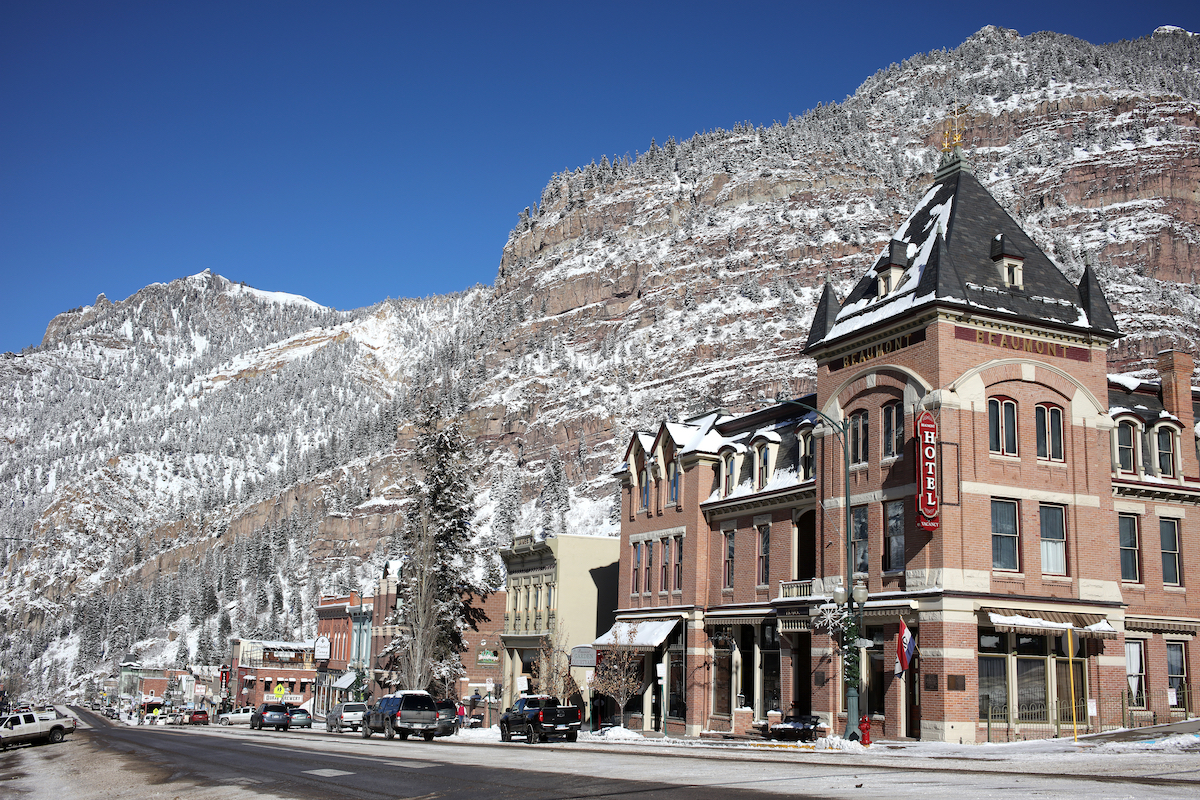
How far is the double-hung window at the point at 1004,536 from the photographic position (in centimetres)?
3325

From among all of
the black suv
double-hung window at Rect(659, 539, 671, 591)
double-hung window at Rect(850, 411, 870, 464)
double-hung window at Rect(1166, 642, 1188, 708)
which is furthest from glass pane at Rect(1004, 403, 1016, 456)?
the black suv

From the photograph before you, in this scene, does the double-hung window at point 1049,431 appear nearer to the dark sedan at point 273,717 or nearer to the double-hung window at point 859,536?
the double-hung window at point 859,536

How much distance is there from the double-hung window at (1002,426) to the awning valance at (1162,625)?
8.42m

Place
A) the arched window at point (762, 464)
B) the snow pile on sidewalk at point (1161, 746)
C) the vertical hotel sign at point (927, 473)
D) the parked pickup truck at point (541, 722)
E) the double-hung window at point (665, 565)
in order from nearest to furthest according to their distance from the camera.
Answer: the snow pile on sidewalk at point (1161, 746)
the vertical hotel sign at point (927, 473)
the parked pickup truck at point (541, 722)
the arched window at point (762, 464)
the double-hung window at point (665, 565)

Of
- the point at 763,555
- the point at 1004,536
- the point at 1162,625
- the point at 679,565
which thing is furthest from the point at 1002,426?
the point at 679,565

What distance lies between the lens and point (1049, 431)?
34.9m

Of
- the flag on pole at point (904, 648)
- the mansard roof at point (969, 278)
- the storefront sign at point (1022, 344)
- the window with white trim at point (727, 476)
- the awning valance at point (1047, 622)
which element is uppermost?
the mansard roof at point (969, 278)

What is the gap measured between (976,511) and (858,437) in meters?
5.41

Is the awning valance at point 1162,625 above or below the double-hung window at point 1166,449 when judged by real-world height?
below

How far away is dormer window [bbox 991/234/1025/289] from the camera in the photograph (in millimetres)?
35375

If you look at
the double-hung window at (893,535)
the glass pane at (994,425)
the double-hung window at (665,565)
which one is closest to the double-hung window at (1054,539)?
the glass pane at (994,425)

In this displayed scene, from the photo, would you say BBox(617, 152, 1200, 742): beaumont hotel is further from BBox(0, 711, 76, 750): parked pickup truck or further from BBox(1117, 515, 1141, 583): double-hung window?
BBox(0, 711, 76, 750): parked pickup truck

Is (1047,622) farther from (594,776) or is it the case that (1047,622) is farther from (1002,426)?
(594,776)

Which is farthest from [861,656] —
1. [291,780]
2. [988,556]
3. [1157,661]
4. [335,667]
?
[335,667]
